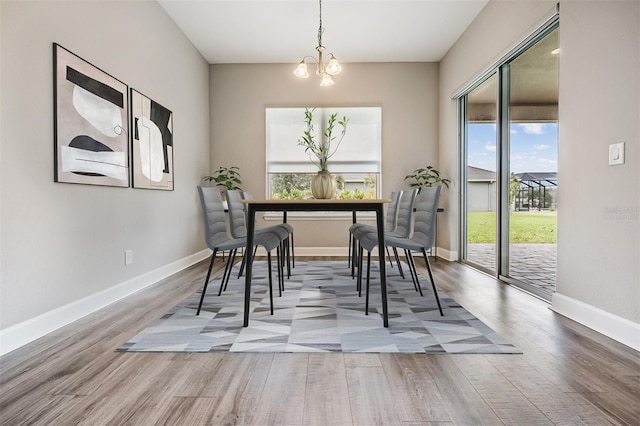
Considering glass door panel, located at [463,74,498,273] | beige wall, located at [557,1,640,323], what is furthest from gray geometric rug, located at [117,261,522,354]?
glass door panel, located at [463,74,498,273]

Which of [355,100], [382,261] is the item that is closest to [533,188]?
[382,261]

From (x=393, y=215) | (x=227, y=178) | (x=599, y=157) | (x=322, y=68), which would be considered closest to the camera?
(x=599, y=157)

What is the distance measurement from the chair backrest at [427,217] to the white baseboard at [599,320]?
3.20ft

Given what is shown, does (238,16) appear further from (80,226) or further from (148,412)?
(148,412)

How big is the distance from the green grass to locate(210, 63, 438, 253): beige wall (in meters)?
1.55

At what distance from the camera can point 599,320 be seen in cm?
221

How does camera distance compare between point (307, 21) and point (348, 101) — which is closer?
point (307, 21)

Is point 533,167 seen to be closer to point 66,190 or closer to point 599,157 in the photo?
point 599,157

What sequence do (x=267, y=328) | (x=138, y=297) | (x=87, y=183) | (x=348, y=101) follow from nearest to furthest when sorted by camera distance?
(x=267, y=328) < (x=87, y=183) < (x=138, y=297) < (x=348, y=101)

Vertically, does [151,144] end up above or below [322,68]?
below

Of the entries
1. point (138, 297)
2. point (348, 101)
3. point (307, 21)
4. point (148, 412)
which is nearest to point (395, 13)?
point (307, 21)

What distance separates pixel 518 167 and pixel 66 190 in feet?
11.9

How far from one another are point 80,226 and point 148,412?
172 cm

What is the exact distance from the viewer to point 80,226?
2.59 metres
